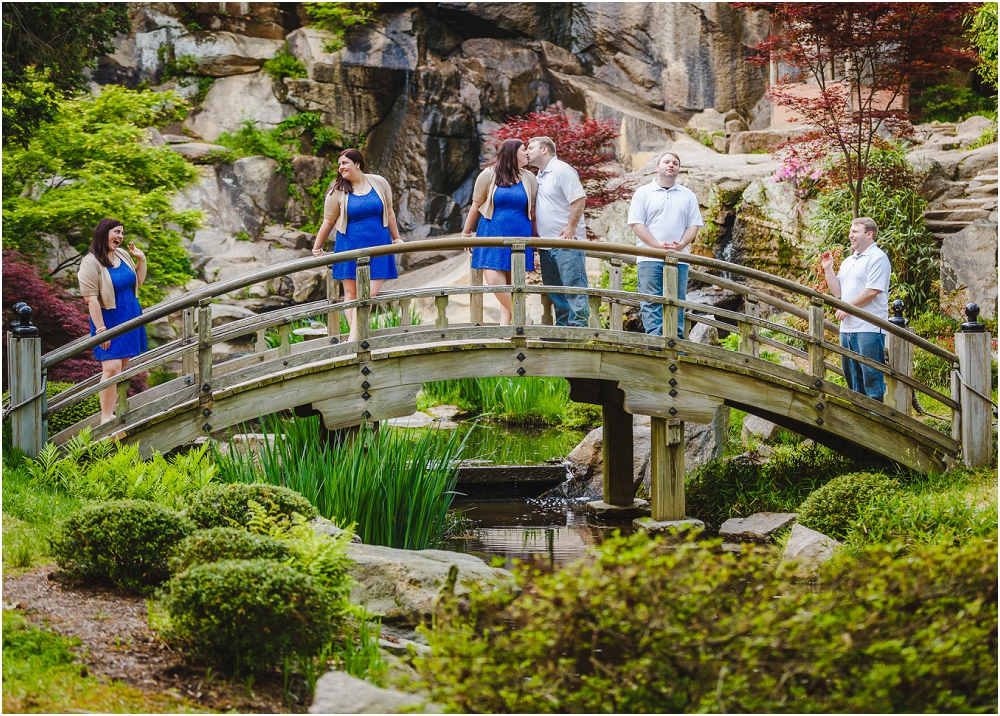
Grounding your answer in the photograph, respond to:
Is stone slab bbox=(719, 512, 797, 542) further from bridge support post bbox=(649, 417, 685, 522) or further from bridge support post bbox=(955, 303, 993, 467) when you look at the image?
bridge support post bbox=(955, 303, 993, 467)

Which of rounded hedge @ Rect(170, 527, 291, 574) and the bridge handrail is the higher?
the bridge handrail

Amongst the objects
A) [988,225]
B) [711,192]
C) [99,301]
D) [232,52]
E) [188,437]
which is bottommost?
[188,437]

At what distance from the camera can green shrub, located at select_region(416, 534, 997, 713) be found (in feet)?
12.3

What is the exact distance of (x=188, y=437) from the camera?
7.34 meters

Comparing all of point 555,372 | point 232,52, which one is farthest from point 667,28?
point 555,372

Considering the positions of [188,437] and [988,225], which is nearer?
[188,437]

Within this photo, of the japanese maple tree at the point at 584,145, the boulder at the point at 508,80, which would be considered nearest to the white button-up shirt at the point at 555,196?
the japanese maple tree at the point at 584,145

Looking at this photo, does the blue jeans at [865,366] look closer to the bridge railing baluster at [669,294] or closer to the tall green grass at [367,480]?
the bridge railing baluster at [669,294]

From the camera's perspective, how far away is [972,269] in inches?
511

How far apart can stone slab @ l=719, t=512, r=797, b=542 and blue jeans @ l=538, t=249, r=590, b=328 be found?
2314mm

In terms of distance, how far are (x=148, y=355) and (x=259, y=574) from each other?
13.5 feet

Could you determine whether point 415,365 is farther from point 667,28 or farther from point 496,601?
point 667,28

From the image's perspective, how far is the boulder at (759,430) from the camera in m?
11.0

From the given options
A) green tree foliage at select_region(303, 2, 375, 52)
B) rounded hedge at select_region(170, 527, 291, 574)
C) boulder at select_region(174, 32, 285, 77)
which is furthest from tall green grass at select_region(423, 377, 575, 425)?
boulder at select_region(174, 32, 285, 77)
